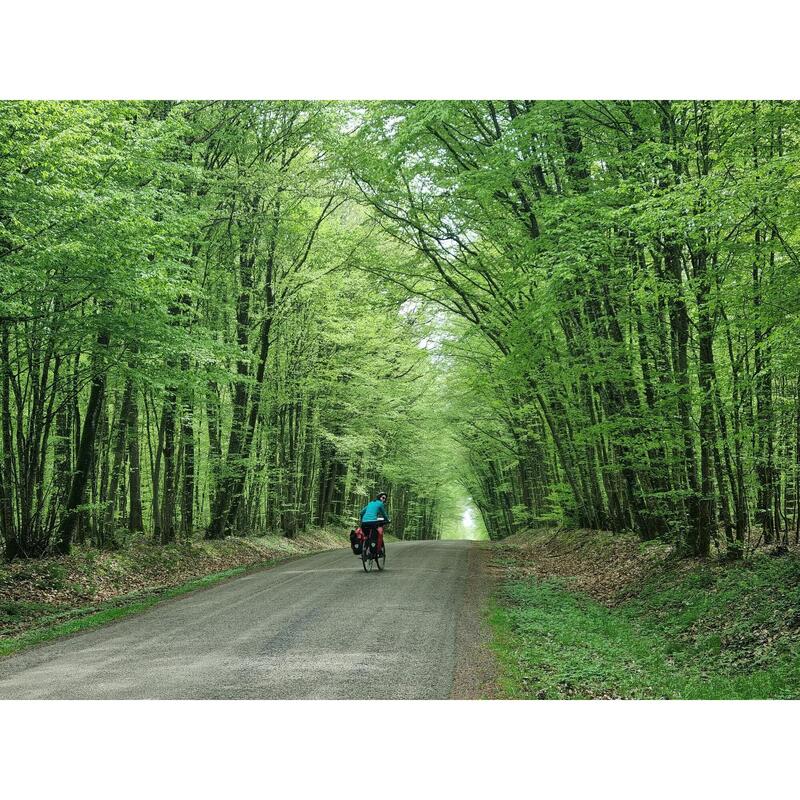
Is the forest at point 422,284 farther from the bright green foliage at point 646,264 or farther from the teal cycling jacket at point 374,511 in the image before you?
the teal cycling jacket at point 374,511

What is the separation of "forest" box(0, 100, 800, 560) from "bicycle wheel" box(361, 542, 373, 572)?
16.0 feet

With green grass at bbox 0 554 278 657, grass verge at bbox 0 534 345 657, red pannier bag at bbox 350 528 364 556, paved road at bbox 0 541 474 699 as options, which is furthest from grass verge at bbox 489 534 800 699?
grass verge at bbox 0 534 345 657

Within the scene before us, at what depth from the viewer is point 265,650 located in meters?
7.54

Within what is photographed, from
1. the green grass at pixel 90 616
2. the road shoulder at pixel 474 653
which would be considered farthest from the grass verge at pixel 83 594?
the road shoulder at pixel 474 653

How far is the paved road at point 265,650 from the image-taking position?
618 centimetres

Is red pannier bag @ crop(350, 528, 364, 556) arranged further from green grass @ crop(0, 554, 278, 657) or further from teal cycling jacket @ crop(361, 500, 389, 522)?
green grass @ crop(0, 554, 278, 657)

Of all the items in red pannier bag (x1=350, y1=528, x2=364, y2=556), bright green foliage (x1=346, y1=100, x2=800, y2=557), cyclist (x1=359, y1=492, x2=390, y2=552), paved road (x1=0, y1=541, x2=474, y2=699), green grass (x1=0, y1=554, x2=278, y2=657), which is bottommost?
green grass (x1=0, y1=554, x2=278, y2=657)

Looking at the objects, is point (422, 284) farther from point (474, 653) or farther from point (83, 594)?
point (474, 653)

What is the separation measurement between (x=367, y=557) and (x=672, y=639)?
8.04m

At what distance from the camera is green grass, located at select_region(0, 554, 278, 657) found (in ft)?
28.3
